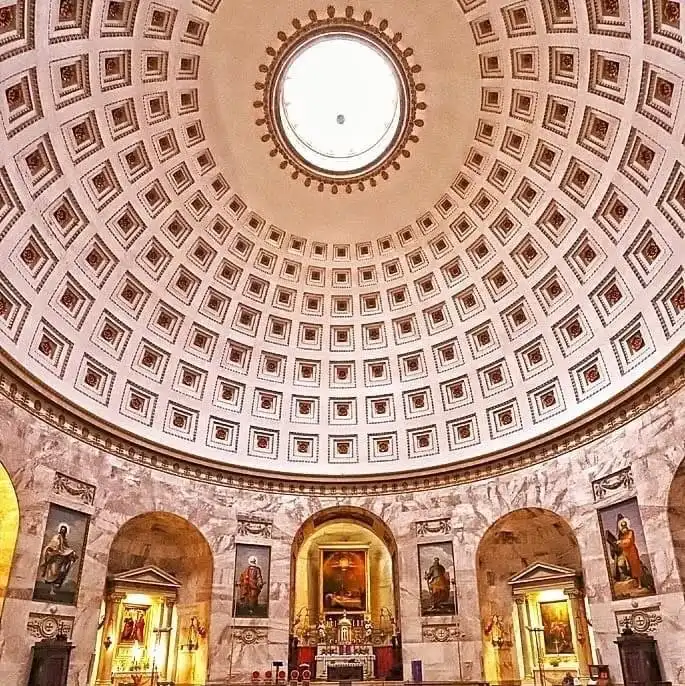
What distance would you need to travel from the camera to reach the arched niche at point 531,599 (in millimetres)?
22359

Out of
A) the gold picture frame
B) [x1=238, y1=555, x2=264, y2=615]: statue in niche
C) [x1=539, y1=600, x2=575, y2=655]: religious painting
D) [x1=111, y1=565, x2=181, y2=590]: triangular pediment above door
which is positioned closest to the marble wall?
[x1=238, y1=555, x2=264, y2=615]: statue in niche

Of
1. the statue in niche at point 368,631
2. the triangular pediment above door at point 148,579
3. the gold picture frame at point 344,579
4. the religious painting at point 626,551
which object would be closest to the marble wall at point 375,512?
the religious painting at point 626,551

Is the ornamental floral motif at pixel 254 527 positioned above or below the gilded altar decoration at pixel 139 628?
above

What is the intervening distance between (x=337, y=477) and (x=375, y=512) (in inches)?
96.1

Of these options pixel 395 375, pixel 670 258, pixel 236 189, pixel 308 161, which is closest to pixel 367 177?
pixel 308 161

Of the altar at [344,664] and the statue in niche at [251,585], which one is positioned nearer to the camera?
the altar at [344,664]

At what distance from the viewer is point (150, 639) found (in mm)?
23578

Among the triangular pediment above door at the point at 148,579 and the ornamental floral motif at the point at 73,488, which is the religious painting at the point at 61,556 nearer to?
the ornamental floral motif at the point at 73,488

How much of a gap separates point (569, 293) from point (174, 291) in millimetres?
17886

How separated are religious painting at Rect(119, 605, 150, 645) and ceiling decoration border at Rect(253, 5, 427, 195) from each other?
66.7 feet

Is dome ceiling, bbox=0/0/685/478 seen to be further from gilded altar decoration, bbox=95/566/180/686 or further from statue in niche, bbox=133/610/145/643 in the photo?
statue in niche, bbox=133/610/145/643

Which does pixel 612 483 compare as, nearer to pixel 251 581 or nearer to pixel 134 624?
pixel 251 581

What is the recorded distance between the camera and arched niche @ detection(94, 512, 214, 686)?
22.2 metres

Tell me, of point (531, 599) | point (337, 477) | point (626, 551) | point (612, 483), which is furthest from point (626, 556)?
point (337, 477)
